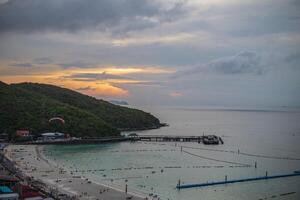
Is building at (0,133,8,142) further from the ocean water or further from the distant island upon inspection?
the ocean water

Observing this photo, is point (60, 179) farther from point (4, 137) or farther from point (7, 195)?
point (4, 137)

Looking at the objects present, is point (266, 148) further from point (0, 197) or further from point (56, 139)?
point (0, 197)

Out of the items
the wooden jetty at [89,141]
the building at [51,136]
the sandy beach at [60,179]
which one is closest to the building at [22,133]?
the building at [51,136]

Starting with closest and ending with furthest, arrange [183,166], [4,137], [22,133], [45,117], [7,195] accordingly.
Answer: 1. [7,195]
2. [183,166]
3. [4,137]
4. [22,133]
5. [45,117]

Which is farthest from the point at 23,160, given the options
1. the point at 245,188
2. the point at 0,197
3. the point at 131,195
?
the point at 245,188

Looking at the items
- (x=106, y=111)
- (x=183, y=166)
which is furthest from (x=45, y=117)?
(x=183, y=166)

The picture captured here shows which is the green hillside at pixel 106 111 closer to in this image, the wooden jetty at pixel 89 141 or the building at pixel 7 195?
the wooden jetty at pixel 89 141

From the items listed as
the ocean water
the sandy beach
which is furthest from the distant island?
the sandy beach

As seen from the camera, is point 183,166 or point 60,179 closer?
point 60,179
